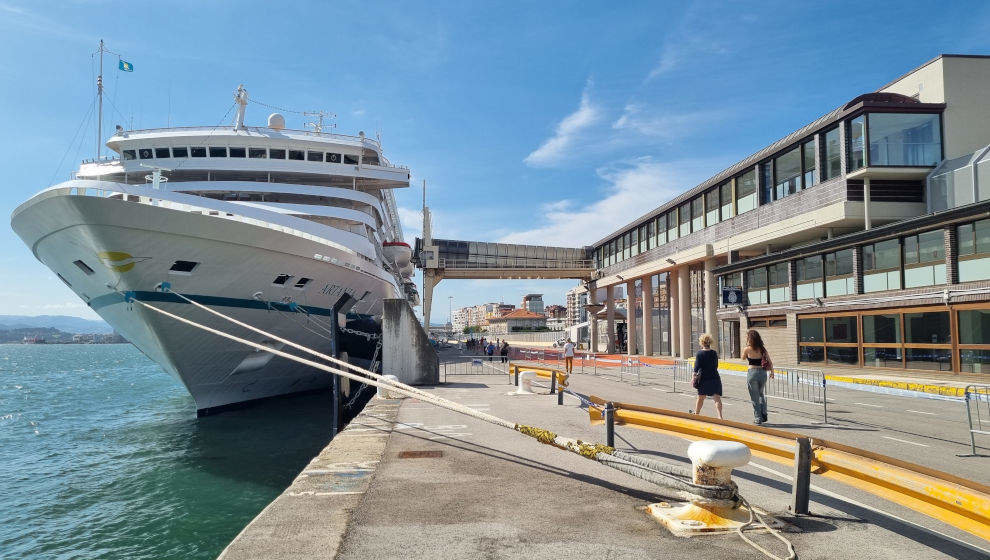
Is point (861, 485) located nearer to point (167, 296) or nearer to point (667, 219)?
point (167, 296)

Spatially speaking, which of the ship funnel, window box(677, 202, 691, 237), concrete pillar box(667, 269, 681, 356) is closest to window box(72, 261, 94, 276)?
the ship funnel

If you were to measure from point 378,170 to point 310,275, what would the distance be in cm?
735

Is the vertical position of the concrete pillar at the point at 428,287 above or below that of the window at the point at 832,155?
below

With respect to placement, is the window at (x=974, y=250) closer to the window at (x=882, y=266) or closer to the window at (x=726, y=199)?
the window at (x=882, y=266)

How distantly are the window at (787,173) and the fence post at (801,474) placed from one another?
20.9 meters

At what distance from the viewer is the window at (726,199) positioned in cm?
2734

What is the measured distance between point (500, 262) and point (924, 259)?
108 feet

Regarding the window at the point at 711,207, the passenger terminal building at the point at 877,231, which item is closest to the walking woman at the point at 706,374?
the passenger terminal building at the point at 877,231

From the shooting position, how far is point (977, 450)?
306 inches

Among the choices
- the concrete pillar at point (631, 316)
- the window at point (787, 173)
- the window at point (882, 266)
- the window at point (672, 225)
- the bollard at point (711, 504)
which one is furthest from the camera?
the concrete pillar at point (631, 316)

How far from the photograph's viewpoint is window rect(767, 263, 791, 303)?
22.7 m

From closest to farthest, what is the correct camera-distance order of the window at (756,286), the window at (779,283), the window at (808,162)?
the window at (808,162) < the window at (779,283) < the window at (756,286)

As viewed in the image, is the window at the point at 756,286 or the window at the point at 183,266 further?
the window at the point at 756,286

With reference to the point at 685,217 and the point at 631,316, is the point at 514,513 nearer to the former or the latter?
the point at 685,217
